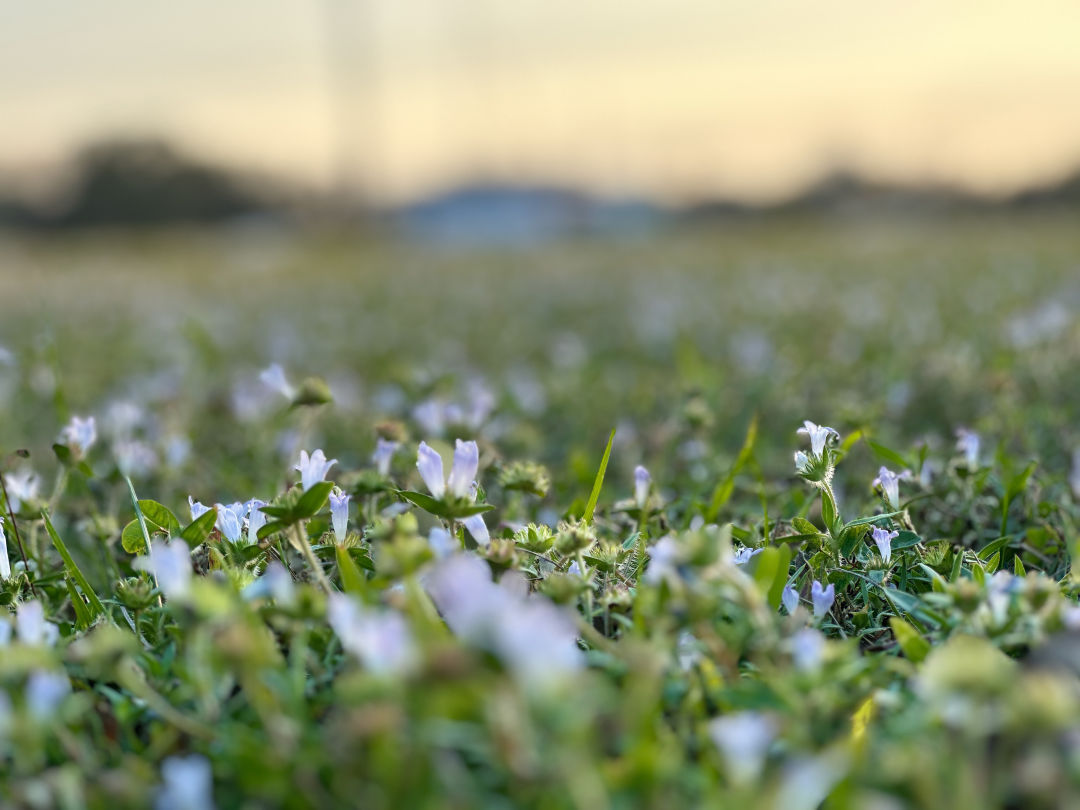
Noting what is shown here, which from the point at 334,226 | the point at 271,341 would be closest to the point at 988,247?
the point at 271,341

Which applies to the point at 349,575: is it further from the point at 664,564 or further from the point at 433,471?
the point at 664,564

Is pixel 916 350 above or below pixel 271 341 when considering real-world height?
above

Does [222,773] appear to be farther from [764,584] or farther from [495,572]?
[764,584]

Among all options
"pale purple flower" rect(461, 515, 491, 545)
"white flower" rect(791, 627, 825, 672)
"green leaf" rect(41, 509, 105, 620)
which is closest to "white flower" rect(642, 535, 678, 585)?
"white flower" rect(791, 627, 825, 672)

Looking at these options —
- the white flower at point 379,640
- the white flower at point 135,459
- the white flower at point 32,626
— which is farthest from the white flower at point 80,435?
the white flower at point 379,640

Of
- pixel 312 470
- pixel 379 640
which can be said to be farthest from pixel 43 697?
pixel 312 470

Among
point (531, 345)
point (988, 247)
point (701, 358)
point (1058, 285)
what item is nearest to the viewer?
point (701, 358)
